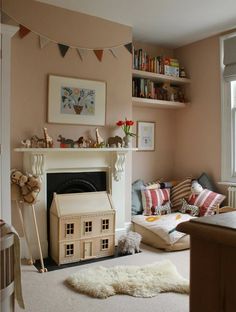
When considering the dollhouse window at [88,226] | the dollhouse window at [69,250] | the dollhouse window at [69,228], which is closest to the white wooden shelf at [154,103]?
the dollhouse window at [88,226]

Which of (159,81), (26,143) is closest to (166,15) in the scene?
(159,81)

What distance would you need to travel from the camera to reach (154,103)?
14.1 ft

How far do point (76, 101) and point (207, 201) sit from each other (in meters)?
2.04

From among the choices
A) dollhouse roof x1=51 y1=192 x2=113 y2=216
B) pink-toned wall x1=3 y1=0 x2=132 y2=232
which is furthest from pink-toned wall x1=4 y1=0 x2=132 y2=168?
dollhouse roof x1=51 y1=192 x2=113 y2=216

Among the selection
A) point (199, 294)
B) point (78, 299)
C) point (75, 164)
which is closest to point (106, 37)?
point (75, 164)

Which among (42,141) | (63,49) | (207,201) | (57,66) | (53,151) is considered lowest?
(207,201)

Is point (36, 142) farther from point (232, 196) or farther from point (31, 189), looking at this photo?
point (232, 196)

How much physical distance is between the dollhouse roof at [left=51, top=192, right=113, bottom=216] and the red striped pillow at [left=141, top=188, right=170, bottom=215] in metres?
0.77

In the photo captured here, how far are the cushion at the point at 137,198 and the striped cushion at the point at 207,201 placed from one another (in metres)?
0.69

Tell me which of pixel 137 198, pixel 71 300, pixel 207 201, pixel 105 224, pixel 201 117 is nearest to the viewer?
pixel 71 300

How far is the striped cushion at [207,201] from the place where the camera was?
3973mm

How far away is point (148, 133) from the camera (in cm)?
463

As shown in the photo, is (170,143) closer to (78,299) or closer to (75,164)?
(75,164)

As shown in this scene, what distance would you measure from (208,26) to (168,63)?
28.3 inches
